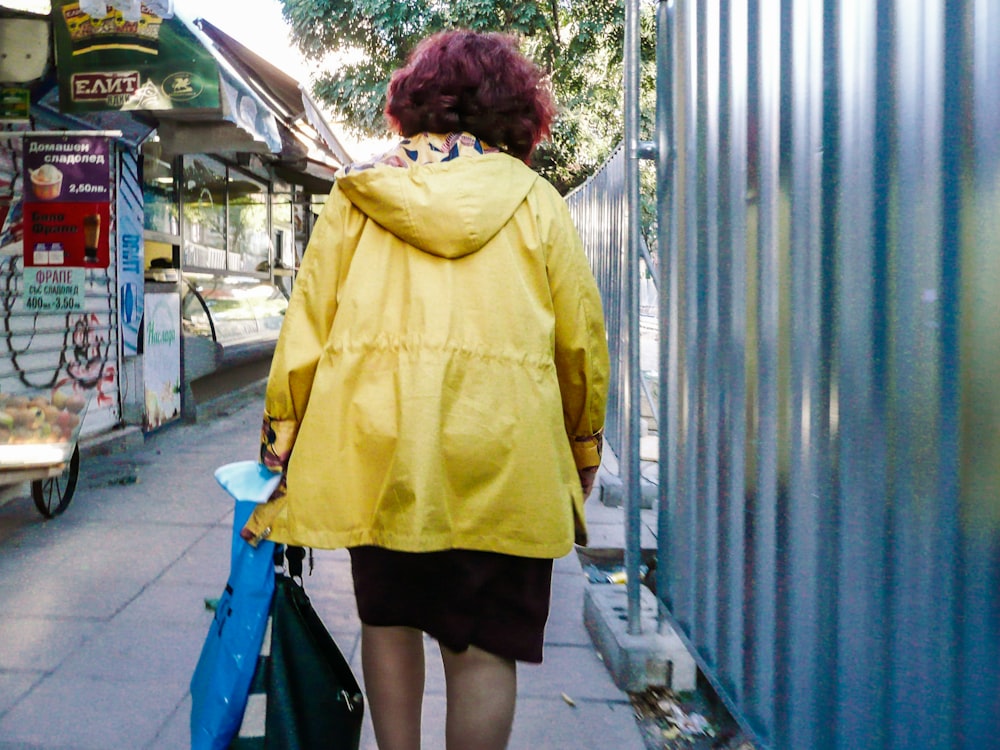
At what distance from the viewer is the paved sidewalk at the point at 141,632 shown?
265 cm

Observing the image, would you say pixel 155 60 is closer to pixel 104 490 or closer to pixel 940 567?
pixel 104 490

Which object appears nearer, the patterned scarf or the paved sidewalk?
the patterned scarf

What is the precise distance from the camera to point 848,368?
156 centimetres

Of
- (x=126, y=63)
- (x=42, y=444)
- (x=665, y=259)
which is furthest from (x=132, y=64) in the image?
(x=665, y=259)

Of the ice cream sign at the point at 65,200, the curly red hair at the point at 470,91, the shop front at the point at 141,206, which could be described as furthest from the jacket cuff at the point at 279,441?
the ice cream sign at the point at 65,200

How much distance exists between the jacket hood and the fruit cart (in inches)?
112

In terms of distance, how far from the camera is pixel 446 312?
168 cm

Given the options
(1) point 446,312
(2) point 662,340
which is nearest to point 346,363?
(1) point 446,312

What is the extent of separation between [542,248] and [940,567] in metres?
0.93

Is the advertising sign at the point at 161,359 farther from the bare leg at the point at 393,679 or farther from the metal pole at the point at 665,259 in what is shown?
the bare leg at the point at 393,679

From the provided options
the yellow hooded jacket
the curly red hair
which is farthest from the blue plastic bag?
the curly red hair

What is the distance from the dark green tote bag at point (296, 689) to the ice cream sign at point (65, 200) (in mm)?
4022

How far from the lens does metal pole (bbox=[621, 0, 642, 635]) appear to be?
292 cm

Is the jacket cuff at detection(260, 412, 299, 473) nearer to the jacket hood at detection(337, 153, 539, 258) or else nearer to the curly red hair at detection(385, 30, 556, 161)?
the jacket hood at detection(337, 153, 539, 258)
